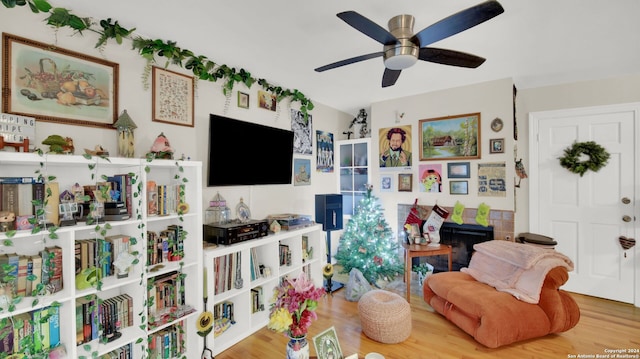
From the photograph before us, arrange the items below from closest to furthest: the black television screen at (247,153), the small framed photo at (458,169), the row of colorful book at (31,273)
A: the row of colorful book at (31,273) < the black television screen at (247,153) < the small framed photo at (458,169)

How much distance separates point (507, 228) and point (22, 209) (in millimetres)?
4063

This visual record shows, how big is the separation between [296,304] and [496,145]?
3016mm

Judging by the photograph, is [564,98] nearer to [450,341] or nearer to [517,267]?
[517,267]

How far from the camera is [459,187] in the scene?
3.51 m

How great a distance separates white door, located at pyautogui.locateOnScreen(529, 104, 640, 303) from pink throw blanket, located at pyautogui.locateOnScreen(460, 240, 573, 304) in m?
1.14

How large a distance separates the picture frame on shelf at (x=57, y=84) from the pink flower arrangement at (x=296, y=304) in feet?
5.56

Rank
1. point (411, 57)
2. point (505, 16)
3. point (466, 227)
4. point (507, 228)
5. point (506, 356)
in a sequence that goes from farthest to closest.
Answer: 1. point (466, 227)
2. point (507, 228)
3. point (506, 356)
4. point (505, 16)
5. point (411, 57)

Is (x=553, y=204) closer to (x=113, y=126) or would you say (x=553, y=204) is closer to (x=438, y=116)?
(x=438, y=116)

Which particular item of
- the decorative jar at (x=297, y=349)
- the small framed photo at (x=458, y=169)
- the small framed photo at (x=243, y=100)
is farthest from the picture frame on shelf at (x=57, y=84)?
the small framed photo at (x=458, y=169)

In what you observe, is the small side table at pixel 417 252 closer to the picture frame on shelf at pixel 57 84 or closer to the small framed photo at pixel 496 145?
the small framed photo at pixel 496 145

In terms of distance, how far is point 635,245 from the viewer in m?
2.97

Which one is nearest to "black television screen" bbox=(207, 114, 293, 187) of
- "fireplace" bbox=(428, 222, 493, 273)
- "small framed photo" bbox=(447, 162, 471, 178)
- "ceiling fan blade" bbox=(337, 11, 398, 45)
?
"ceiling fan blade" bbox=(337, 11, 398, 45)

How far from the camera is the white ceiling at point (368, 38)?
180 cm

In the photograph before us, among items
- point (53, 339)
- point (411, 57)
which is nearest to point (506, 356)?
point (411, 57)
